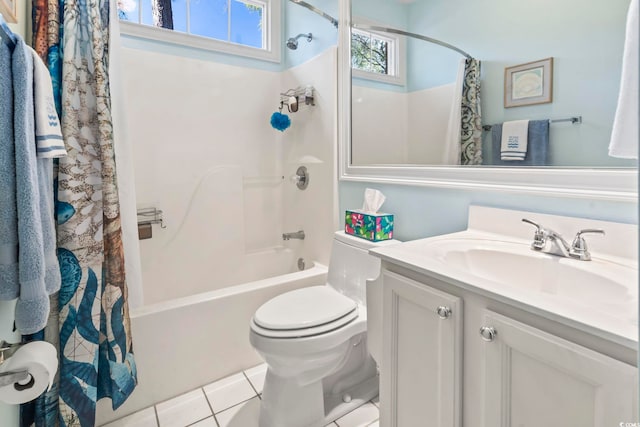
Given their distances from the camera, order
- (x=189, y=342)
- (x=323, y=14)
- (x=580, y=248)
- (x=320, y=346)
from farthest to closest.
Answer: (x=323, y=14), (x=189, y=342), (x=320, y=346), (x=580, y=248)

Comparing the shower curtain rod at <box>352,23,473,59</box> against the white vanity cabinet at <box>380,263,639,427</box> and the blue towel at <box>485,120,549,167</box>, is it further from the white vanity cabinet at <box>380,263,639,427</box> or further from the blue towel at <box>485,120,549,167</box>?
the white vanity cabinet at <box>380,263,639,427</box>

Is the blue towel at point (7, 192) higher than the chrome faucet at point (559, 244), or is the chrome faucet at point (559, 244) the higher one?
the blue towel at point (7, 192)

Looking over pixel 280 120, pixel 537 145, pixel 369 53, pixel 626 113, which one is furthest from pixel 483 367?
pixel 280 120

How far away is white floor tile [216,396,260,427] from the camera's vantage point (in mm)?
1420

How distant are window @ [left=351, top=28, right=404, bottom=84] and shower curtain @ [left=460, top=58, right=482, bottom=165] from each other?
1.25 feet

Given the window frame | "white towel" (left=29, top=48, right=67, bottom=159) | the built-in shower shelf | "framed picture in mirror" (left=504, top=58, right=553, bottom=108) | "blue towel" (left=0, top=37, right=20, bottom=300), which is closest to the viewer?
"blue towel" (left=0, top=37, right=20, bottom=300)

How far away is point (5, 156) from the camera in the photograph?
2.24ft

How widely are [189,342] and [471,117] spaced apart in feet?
5.18

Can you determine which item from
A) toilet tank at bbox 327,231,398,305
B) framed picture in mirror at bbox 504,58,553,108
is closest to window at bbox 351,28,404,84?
framed picture in mirror at bbox 504,58,553,108

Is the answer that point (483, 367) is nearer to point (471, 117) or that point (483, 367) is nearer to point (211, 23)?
point (471, 117)

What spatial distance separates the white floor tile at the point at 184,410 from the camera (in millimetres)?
Answer: 1425

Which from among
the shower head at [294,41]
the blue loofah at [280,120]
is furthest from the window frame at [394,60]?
the blue loofah at [280,120]

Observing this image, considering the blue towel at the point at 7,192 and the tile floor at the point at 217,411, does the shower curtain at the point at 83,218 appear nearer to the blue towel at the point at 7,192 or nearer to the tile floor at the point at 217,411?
the tile floor at the point at 217,411

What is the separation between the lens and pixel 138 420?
143 cm
